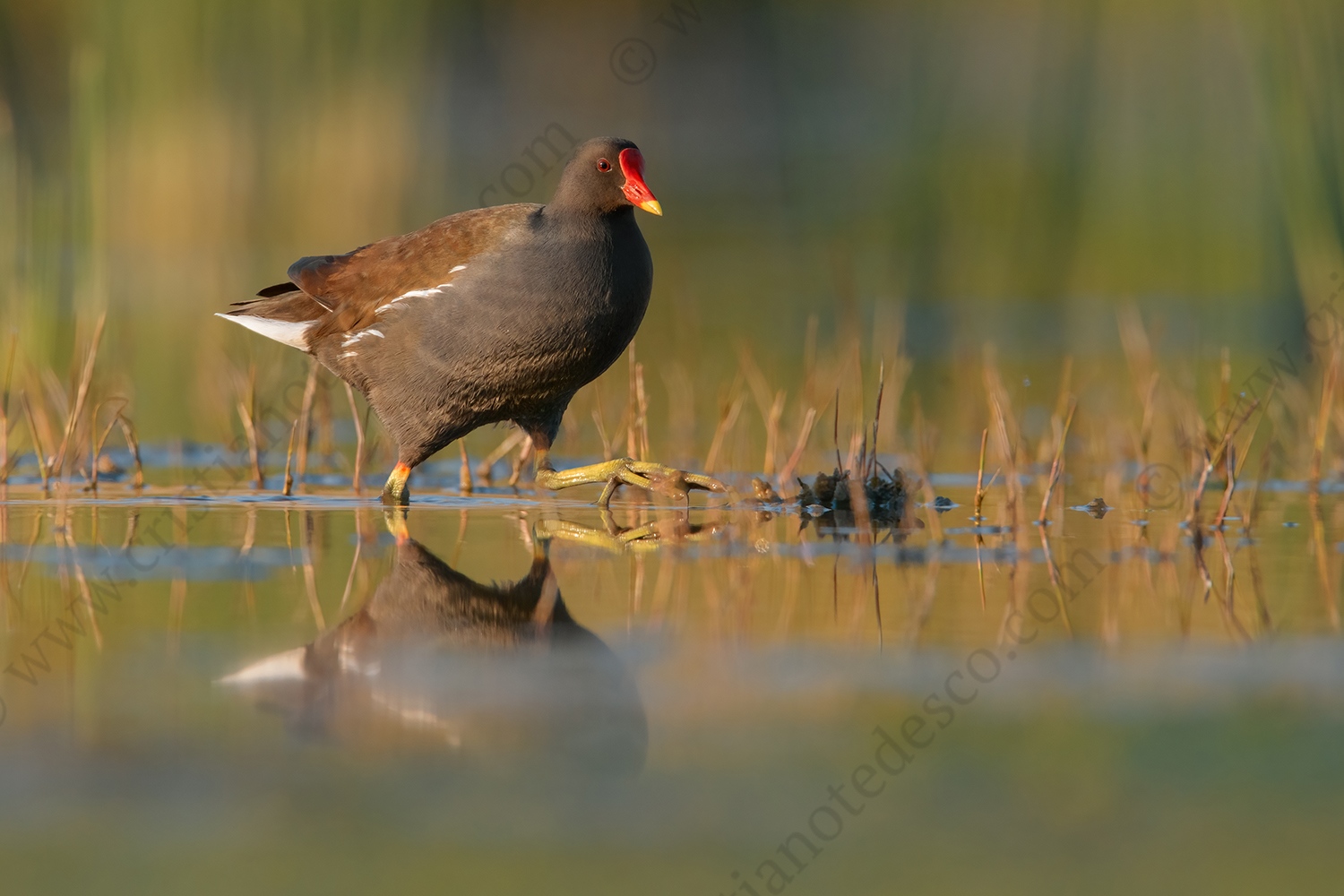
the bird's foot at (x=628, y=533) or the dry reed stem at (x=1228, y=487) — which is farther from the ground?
the dry reed stem at (x=1228, y=487)

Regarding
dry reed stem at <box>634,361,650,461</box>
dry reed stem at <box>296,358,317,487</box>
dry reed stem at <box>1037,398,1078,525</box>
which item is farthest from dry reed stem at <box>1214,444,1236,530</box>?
dry reed stem at <box>296,358,317,487</box>

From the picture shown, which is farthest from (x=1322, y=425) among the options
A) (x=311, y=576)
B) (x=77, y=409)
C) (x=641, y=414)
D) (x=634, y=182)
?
(x=77, y=409)

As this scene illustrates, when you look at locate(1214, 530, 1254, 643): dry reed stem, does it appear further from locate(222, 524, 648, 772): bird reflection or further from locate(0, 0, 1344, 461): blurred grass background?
locate(0, 0, 1344, 461): blurred grass background

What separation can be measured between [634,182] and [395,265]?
0.95 m

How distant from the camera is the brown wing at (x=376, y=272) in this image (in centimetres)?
565

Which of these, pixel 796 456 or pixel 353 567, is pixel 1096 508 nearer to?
pixel 796 456

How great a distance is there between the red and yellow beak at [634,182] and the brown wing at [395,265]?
0.37m

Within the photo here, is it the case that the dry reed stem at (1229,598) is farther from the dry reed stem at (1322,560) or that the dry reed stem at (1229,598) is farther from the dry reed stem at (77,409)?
the dry reed stem at (77,409)

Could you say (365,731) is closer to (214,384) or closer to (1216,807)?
(1216,807)

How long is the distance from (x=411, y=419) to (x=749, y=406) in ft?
8.98

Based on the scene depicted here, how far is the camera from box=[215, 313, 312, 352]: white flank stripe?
6.17 m

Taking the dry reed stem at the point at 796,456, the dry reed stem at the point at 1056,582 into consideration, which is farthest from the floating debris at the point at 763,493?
the dry reed stem at the point at 1056,582

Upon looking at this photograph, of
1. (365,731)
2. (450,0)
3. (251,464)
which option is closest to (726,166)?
(450,0)

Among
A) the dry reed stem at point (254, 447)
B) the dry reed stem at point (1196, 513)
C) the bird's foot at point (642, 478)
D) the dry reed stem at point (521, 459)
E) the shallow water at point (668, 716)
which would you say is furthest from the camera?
the dry reed stem at point (521, 459)
